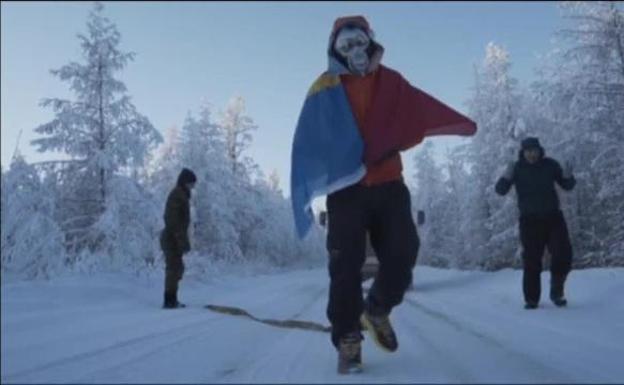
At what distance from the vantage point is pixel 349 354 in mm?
3463

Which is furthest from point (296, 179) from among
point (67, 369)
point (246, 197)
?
point (246, 197)

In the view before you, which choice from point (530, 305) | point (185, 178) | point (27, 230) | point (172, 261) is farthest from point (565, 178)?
point (27, 230)

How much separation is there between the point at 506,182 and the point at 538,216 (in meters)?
0.56

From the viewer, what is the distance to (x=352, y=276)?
3809mm

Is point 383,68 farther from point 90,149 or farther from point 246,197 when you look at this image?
point 246,197

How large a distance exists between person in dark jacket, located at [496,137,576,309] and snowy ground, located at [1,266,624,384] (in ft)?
1.09

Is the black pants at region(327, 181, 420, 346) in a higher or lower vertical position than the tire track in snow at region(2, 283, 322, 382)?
higher

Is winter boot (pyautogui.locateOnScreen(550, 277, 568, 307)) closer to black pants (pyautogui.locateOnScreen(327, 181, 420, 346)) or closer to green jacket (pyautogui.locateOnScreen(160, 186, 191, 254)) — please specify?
black pants (pyautogui.locateOnScreen(327, 181, 420, 346))

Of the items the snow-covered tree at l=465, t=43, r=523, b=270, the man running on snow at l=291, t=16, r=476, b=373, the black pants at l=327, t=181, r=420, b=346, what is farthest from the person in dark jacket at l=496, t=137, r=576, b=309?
the snow-covered tree at l=465, t=43, r=523, b=270

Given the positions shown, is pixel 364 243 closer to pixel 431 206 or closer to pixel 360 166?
pixel 360 166

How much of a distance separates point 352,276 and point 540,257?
4.46 meters

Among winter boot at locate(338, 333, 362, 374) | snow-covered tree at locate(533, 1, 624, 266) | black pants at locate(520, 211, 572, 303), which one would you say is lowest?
winter boot at locate(338, 333, 362, 374)

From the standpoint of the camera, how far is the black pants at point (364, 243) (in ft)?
12.5

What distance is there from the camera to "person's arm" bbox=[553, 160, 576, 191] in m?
7.16
